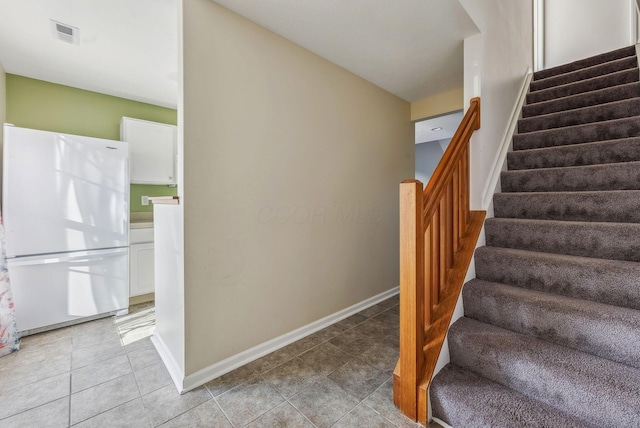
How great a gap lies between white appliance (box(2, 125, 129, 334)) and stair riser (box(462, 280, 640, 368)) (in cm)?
317

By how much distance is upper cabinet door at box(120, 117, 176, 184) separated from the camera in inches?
121

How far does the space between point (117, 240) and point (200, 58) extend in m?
2.10

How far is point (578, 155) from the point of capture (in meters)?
2.04

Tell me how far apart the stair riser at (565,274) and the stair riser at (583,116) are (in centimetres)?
162

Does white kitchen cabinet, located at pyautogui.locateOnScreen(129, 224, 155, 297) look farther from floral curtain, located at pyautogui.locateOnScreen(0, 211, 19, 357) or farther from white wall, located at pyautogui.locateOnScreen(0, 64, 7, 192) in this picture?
white wall, located at pyautogui.locateOnScreen(0, 64, 7, 192)

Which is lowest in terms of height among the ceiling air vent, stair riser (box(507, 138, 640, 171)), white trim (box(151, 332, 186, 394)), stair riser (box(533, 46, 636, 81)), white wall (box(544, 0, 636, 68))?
white trim (box(151, 332, 186, 394))

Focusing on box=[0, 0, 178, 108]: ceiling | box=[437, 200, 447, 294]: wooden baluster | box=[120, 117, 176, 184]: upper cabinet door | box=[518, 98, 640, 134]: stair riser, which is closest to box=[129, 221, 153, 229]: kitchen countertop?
box=[120, 117, 176, 184]: upper cabinet door

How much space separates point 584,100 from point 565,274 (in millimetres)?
2141

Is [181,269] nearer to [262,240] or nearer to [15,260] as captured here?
[262,240]

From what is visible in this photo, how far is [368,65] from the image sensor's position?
247cm

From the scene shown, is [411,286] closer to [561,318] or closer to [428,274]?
[428,274]

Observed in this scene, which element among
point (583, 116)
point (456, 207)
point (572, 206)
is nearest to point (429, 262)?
point (456, 207)

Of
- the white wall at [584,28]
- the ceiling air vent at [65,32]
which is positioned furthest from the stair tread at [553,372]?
the white wall at [584,28]

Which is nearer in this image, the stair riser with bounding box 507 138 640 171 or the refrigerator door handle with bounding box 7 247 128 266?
the stair riser with bounding box 507 138 640 171
